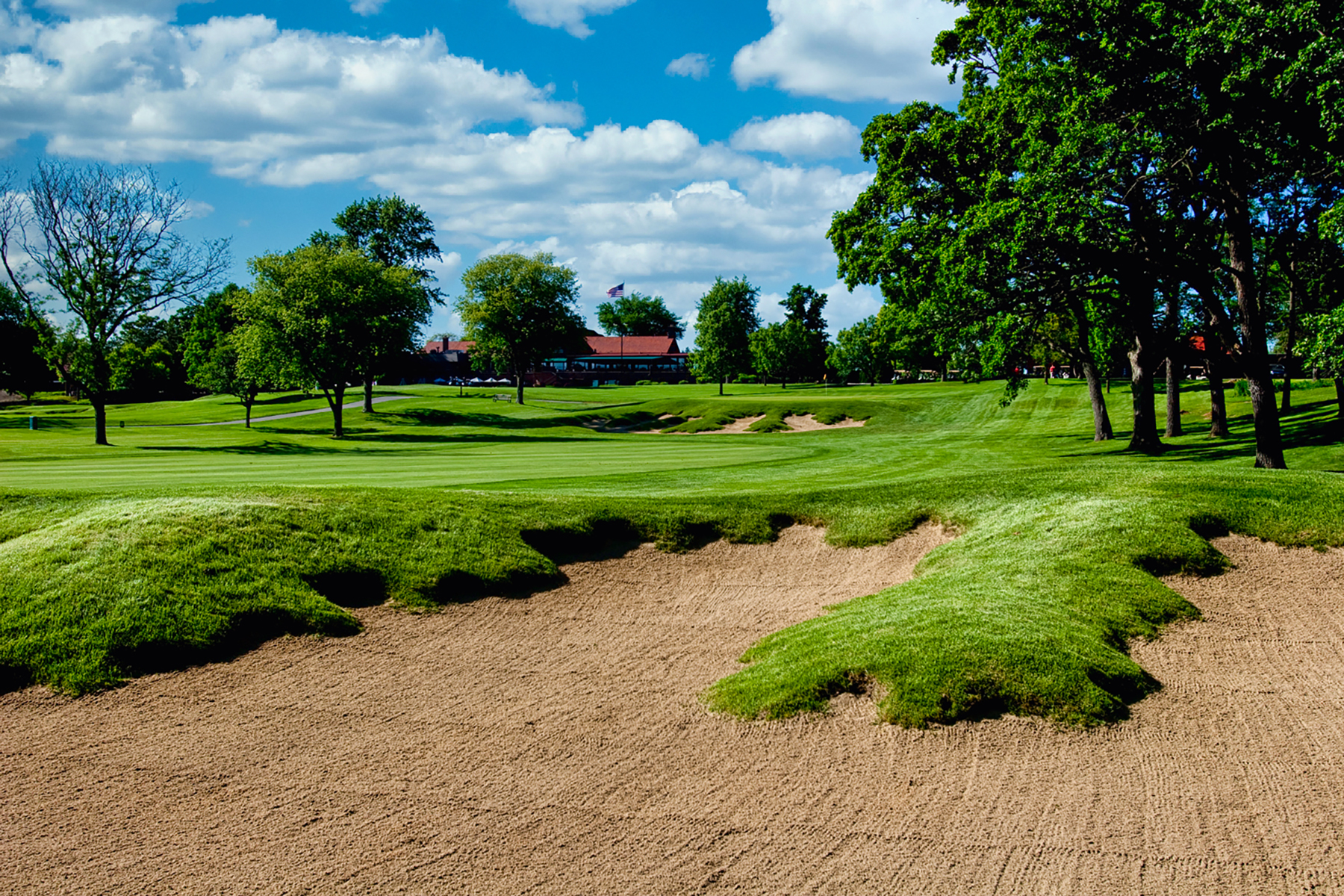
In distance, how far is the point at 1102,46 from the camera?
18938 mm

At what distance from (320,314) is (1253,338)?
46860 mm

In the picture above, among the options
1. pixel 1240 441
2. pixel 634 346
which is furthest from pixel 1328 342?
→ pixel 634 346

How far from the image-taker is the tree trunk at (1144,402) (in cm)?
2789

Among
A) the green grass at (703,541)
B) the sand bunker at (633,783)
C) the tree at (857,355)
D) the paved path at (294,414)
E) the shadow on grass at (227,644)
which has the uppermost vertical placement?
the tree at (857,355)

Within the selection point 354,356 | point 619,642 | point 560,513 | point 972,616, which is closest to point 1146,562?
point 972,616

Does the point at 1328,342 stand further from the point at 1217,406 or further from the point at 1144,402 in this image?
the point at 1217,406

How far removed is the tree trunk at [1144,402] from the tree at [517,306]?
51.2 m

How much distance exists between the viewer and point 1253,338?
66.4 feet

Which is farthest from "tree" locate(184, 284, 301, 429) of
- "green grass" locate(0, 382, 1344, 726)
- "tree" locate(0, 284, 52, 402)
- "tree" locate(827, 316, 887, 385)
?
"tree" locate(827, 316, 887, 385)

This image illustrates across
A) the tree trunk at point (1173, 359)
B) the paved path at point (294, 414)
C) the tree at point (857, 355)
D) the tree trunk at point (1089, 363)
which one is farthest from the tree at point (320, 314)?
the tree at point (857, 355)

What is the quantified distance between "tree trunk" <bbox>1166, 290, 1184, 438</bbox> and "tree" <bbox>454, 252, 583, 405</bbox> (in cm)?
5010

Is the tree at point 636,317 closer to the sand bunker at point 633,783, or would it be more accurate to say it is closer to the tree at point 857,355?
the tree at point 857,355

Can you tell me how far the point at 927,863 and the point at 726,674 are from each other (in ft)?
12.7

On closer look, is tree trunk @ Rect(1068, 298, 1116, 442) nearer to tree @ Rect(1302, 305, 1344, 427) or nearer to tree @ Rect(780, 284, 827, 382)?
tree @ Rect(1302, 305, 1344, 427)
